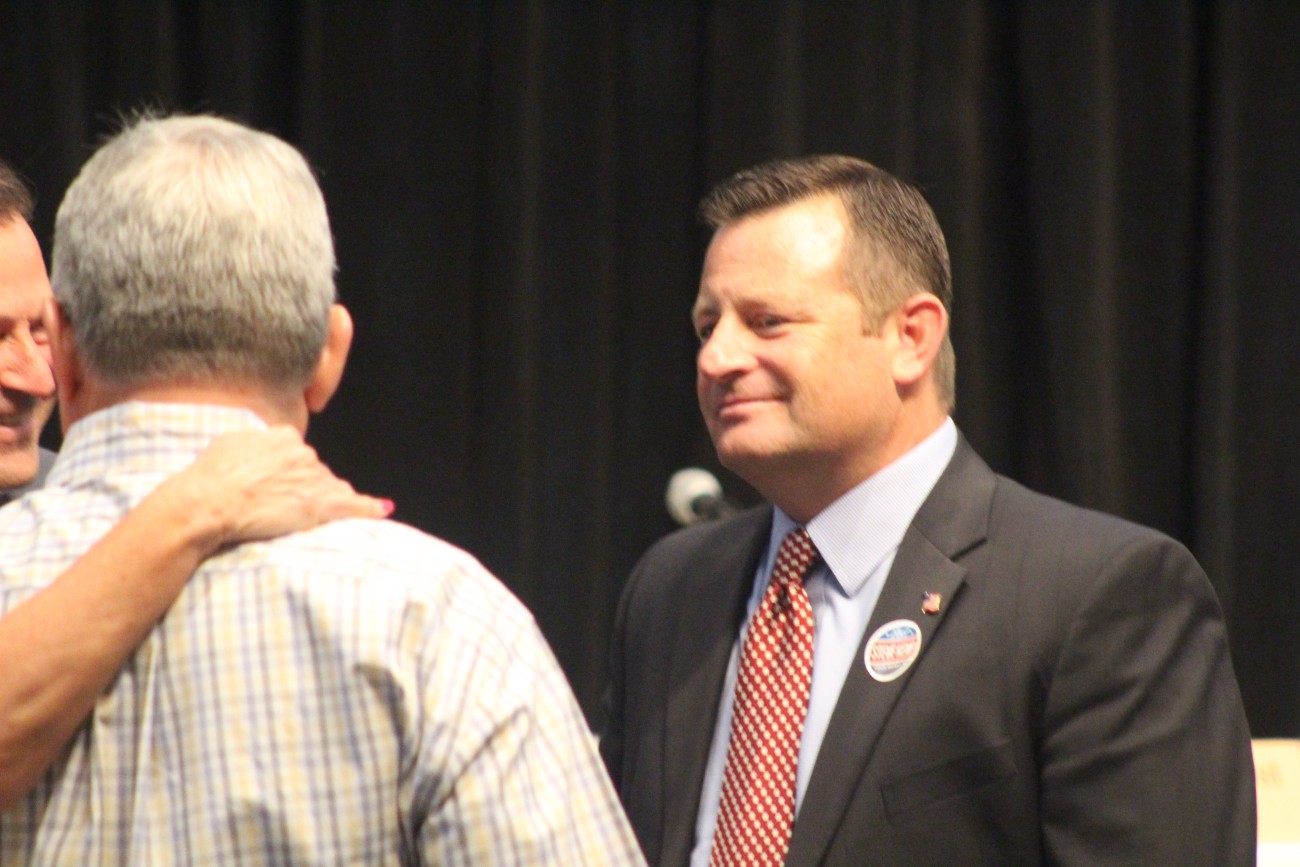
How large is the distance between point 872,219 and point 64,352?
1.24m

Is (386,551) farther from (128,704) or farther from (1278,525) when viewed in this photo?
(1278,525)

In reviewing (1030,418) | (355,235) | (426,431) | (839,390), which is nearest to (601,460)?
(426,431)

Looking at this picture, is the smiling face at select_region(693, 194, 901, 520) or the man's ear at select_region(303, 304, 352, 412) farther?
the smiling face at select_region(693, 194, 901, 520)


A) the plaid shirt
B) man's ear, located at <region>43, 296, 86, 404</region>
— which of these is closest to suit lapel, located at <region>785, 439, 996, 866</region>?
the plaid shirt

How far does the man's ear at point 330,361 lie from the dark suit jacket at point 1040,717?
88cm

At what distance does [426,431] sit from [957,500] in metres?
1.55

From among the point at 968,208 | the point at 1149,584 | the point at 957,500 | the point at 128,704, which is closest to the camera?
the point at 128,704

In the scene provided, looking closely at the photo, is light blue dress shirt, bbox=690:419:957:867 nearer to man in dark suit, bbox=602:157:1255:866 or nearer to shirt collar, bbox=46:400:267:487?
man in dark suit, bbox=602:157:1255:866

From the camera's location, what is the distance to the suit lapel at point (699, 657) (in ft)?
6.52

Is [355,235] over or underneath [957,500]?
over

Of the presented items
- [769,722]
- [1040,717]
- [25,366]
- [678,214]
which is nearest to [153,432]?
[25,366]

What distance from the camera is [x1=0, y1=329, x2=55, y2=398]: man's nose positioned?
194 cm

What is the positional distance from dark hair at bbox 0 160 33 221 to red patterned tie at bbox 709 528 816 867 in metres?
1.15

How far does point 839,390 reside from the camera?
2.04 meters
